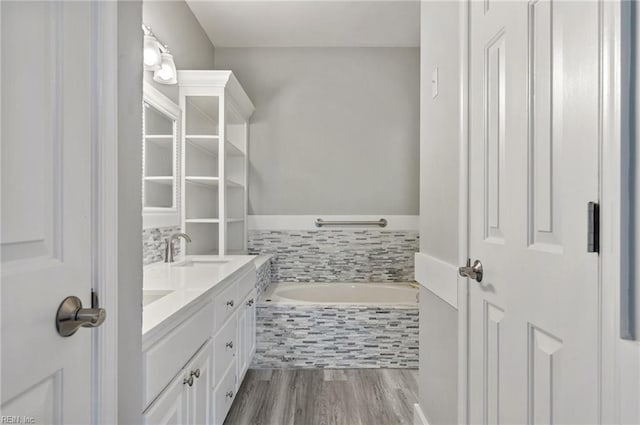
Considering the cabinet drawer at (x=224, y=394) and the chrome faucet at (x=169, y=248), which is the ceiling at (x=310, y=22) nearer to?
the chrome faucet at (x=169, y=248)

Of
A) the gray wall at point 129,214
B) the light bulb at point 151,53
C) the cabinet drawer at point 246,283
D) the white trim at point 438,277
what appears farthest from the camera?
the cabinet drawer at point 246,283

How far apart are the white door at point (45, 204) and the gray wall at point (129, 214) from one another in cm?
11

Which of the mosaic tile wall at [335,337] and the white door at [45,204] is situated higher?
the white door at [45,204]

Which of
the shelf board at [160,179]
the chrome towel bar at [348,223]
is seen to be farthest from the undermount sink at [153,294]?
the chrome towel bar at [348,223]

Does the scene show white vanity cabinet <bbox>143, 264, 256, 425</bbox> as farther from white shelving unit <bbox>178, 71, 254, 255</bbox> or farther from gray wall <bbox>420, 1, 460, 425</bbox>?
gray wall <bbox>420, 1, 460, 425</bbox>

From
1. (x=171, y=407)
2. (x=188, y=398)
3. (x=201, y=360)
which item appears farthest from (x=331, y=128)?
(x=171, y=407)

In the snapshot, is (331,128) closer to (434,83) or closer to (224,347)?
(434,83)

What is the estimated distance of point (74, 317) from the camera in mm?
658

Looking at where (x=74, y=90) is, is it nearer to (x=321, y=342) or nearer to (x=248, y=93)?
(x=321, y=342)

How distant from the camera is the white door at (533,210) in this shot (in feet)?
2.40

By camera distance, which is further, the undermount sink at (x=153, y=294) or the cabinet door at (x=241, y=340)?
the cabinet door at (x=241, y=340)

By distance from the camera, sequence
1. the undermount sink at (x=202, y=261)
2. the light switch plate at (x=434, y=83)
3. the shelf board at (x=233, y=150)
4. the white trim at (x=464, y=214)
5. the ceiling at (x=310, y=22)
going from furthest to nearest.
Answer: the shelf board at (x=233, y=150)
the ceiling at (x=310, y=22)
the undermount sink at (x=202, y=261)
the light switch plate at (x=434, y=83)
the white trim at (x=464, y=214)

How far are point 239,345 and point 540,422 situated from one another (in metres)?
1.74

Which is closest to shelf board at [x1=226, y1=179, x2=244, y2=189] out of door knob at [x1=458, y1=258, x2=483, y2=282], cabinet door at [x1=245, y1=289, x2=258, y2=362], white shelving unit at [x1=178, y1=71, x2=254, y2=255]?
white shelving unit at [x1=178, y1=71, x2=254, y2=255]
